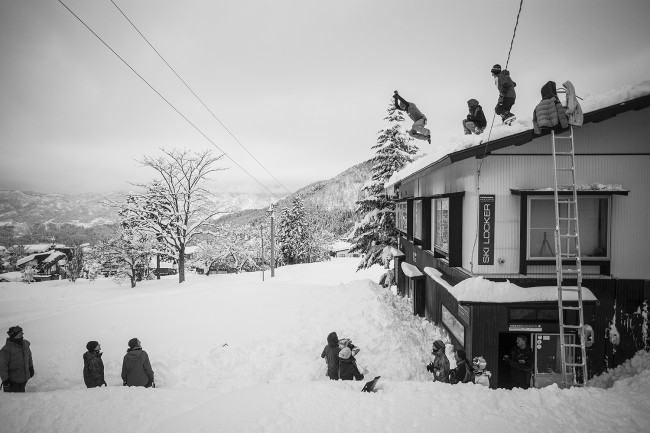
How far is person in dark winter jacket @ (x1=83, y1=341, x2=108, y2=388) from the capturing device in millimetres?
6602

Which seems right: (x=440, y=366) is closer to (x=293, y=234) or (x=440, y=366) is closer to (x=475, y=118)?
(x=475, y=118)

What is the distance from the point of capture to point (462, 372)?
20.5 feet

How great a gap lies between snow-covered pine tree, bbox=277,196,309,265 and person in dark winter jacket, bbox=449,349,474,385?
46.5 m

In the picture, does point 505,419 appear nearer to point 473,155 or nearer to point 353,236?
point 473,155

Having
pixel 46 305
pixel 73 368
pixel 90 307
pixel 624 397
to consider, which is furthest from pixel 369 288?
pixel 46 305

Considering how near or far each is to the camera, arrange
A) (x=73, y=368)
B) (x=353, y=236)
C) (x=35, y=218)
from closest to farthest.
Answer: (x=73, y=368)
(x=353, y=236)
(x=35, y=218)

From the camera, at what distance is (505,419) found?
4.36 m

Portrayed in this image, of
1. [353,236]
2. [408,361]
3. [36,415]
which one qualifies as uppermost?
[353,236]

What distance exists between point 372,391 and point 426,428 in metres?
1.27

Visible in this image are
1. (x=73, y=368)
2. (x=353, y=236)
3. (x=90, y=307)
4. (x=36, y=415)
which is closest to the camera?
(x=36, y=415)

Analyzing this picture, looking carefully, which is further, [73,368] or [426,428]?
[73,368]

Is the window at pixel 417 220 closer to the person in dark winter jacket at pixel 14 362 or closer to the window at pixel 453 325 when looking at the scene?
the window at pixel 453 325

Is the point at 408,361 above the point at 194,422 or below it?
below

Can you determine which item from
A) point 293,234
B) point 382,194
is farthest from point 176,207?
point 293,234
